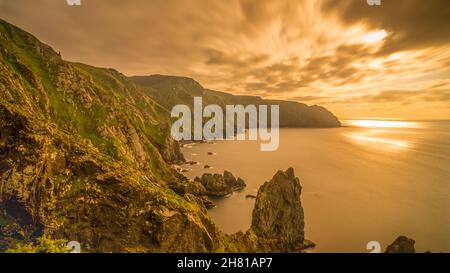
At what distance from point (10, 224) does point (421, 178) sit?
10220cm

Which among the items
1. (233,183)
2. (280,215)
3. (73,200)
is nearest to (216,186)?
(233,183)

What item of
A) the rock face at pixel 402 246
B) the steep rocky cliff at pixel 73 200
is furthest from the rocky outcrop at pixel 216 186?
the rock face at pixel 402 246

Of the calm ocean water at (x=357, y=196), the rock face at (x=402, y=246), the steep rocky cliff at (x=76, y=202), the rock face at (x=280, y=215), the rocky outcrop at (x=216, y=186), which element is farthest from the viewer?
the rocky outcrop at (x=216, y=186)

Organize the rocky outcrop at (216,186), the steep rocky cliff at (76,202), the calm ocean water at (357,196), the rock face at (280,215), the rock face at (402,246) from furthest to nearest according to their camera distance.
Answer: the rocky outcrop at (216,186)
the calm ocean water at (357,196)
the rock face at (280,215)
the rock face at (402,246)
the steep rocky cliff at (76,202)

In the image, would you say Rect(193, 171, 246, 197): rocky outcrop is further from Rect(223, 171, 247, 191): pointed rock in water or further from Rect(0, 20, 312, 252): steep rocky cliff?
Rect(0, 20, 312, 252): steep rocky cliff

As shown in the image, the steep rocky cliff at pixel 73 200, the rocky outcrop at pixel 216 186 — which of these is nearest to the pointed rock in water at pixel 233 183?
the rocky outcrop at pixel 216 186

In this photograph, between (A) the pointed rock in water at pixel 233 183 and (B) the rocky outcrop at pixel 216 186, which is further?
(A) the pointed rock in water at pixel 233 183

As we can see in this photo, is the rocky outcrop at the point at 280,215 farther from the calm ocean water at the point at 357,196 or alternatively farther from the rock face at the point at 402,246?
the rock face at the point at 402,246

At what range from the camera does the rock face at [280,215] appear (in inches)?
1240

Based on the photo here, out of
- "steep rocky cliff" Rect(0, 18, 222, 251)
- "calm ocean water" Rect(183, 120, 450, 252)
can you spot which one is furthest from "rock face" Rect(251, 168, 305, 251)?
"steep rocky cliff" Rect(0, 18, 222, 251)

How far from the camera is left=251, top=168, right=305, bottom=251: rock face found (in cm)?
3148

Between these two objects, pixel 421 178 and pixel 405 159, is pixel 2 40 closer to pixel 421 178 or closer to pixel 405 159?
pixel 421 178

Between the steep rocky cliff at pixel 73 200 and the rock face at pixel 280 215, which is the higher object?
the steep rocky cliff at pixel 73 200
